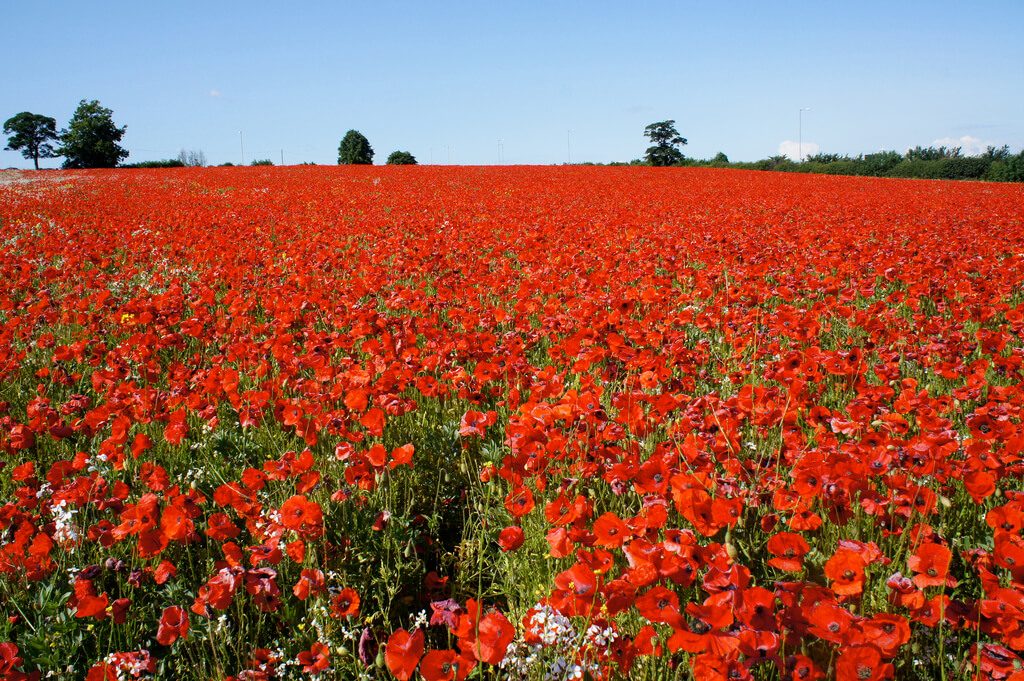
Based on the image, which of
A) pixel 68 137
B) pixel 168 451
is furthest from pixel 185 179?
pixel 68 137

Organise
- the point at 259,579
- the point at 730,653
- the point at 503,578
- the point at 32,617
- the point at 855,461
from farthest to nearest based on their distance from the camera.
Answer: the point at 503,578, the point at 32,617, the point at 855,461, the point at 259,579, the point at 730,653

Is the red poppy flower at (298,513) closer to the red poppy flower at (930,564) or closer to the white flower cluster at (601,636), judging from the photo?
the white flower cluster at (601,636)

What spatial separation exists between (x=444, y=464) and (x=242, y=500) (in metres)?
1.22

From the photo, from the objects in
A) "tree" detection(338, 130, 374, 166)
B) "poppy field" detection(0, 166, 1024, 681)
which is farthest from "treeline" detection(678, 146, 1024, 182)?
"poppy field" detection(0, 166, 1024, 681)

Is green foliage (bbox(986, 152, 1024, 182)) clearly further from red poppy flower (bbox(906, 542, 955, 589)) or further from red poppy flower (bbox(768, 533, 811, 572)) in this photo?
red poppy flower (bbox(768, 533, 811, 572))

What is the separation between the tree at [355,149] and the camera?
5819 centimetres

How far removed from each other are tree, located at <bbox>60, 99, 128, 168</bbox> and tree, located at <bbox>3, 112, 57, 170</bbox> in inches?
570

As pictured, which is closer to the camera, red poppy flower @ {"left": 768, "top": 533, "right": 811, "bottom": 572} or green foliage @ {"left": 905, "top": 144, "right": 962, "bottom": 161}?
red poppy flower @ {"left": 768, "top": 533, "right": 811, "bottom": 572}

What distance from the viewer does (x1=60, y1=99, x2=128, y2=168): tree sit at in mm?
60781

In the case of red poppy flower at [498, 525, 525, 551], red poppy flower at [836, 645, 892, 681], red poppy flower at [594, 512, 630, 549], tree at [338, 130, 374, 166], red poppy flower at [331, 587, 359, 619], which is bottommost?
red poppy flower at [331, 587, 359, 619]

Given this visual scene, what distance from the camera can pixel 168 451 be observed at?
347 centimetres

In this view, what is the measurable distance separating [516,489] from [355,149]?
6039 cm

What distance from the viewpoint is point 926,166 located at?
148ft

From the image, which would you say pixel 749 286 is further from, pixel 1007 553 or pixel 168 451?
pixel 168 451
